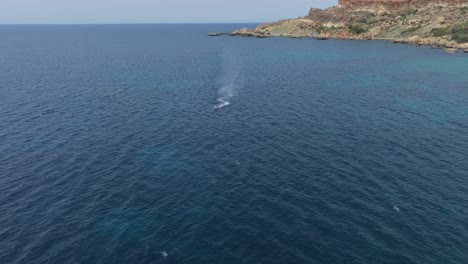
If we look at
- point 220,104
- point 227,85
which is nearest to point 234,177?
point 220,104

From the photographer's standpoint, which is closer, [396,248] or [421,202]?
[396,248]

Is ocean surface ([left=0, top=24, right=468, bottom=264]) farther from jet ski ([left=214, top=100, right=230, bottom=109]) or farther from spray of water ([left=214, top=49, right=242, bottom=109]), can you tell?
spray of water ([left=214, top=49, right=242, bottom=109])

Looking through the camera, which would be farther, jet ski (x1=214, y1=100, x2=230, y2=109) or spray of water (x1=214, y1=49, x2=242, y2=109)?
spray of water (x1=214, y1=49, x2=242, y2=109)

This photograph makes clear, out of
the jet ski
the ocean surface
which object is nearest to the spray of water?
the jet ski

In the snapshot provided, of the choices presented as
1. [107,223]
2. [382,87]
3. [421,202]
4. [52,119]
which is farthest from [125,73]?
[421,202]

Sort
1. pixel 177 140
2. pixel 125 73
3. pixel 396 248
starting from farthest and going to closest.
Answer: pixel 125 73 → pixel 177 140 → pixel 396 248

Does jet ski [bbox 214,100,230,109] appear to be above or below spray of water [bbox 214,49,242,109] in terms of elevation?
above

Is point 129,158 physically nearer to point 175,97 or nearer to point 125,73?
point 175,97

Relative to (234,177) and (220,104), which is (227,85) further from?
(234,177)

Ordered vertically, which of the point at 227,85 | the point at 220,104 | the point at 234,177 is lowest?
the point at 234,177
